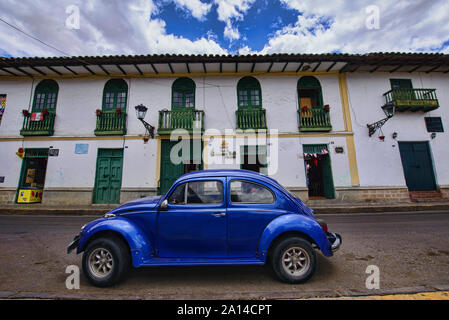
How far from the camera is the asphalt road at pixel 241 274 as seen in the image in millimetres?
2566

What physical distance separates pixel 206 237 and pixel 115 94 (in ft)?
39.3

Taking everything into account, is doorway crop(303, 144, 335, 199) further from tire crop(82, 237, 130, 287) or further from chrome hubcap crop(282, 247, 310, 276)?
tire crop(82, 237, 130, 287)

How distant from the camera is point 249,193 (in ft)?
10.2

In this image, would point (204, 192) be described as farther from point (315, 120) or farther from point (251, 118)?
point (315, 120)

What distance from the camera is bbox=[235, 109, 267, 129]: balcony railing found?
10867 millimetres

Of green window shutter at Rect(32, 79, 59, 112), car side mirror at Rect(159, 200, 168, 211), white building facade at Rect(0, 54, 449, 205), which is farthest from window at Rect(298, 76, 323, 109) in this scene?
green window shutter at Rect(32, 79, 59, 112)

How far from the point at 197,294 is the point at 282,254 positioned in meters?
1.34

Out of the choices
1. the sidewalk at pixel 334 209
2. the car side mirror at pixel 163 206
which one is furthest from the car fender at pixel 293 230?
the sidewalk at pixel 334 209

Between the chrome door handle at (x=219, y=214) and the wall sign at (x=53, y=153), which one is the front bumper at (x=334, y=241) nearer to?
the chrome door handle at (x=219, y=214)

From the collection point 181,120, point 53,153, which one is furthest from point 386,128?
point 53,153

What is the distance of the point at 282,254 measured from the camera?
2783 mm

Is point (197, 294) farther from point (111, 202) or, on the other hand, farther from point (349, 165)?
point (349, 165)

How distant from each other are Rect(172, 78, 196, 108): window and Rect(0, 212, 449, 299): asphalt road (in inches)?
346

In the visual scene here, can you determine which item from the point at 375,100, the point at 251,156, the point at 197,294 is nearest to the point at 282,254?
the point at 197,294
